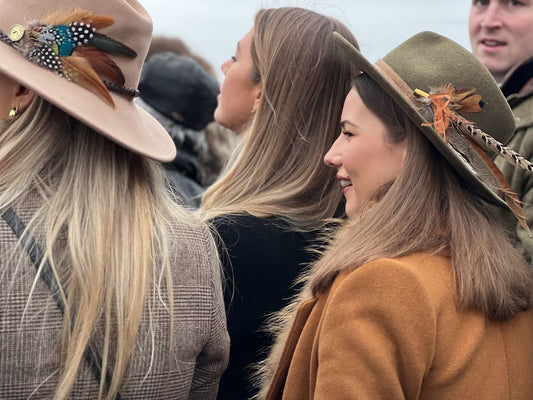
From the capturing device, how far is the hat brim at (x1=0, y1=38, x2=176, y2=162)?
1.64 meters

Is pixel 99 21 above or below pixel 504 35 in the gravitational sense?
above

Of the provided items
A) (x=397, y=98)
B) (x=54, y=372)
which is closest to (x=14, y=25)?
(x=54, y=372)

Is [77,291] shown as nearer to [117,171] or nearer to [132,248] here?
[132,248]

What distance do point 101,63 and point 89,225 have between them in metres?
0.40

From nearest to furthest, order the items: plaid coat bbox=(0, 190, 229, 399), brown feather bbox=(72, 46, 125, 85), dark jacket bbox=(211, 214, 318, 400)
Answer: plaid coat bbox=(0, 190, 229, 399) → brown feather bbox=(72, 46, 125, 85) → dark jacket bbox=(211, 214, 318, 400)

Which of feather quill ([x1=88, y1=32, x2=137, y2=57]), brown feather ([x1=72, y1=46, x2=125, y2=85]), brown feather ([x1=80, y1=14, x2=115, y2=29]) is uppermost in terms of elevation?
brown feather ([x1=80, y1=14, x2=115, y2=29])

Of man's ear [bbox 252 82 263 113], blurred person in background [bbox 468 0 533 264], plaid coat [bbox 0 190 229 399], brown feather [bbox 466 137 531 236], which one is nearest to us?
plaid coat [bbox 0 190 229 399]

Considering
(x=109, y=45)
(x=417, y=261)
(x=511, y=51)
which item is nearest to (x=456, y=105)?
(x=417, y=261)

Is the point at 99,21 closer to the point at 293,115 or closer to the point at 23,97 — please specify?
the point at 23,97

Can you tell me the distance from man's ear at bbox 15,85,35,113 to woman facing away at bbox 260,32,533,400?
77 centimetres

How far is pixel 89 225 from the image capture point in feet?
5.21

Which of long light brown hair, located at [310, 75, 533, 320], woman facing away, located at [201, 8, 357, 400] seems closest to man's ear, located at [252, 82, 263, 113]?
woman facing away, located at [201, 8, 357, 400]

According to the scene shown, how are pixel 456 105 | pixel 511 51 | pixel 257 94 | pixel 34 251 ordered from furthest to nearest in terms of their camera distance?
pixel 511 51 → pixel 257 94 → pixel 456 105 → pixel 34 251

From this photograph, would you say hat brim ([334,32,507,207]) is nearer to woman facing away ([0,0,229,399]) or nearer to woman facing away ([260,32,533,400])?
woman facing away ([260,32,533,400])
